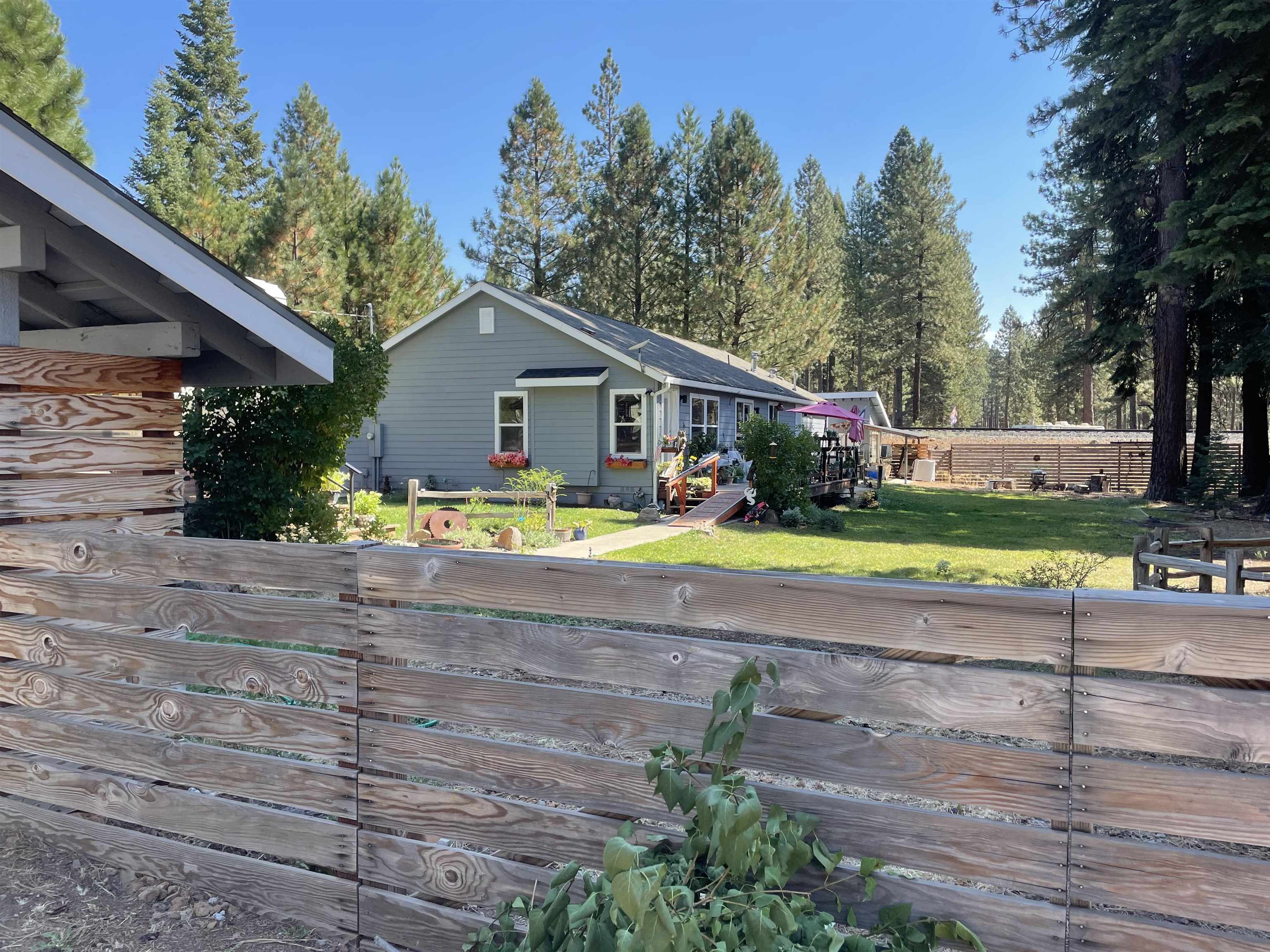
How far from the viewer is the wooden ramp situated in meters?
14.4

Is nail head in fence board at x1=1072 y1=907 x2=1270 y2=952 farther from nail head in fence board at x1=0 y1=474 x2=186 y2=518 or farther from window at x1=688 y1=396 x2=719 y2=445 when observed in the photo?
window at x1=688 y1=396 x2=719 y2=445

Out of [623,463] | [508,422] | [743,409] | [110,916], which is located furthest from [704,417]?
[110,916]

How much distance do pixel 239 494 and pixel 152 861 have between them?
5688 mm

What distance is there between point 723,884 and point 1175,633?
110 cm

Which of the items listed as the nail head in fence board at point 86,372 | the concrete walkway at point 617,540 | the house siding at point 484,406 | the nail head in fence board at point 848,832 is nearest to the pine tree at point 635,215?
the house siding at point 484,406

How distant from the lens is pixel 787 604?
6.72 feet

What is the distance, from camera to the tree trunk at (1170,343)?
17.1 m

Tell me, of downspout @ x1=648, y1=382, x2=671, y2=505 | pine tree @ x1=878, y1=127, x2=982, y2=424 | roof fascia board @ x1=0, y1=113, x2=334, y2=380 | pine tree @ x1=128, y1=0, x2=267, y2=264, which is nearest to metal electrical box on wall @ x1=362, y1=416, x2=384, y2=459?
downspout @ x1=648, y1=382, x2=671, y2=505

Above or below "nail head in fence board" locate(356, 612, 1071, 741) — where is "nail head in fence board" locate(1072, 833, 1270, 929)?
below

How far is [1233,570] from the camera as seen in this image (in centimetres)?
607

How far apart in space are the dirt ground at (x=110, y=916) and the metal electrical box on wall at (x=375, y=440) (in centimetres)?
1863

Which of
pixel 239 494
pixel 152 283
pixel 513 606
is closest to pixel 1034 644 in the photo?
pixel 513 606

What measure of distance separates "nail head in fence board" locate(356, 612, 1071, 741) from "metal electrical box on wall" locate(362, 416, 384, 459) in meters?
19.5

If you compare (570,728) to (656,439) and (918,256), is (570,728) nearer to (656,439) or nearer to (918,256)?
(656,439)
